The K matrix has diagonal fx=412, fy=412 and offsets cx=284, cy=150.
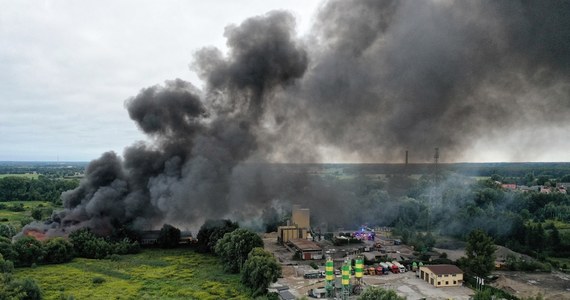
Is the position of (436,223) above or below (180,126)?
→ below

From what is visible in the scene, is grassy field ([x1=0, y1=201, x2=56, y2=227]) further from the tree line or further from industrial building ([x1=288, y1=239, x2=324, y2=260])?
industrial building ([x1=288, y1=239, x2=324, y2=260])

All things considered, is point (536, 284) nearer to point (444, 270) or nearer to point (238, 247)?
point (444, 270)

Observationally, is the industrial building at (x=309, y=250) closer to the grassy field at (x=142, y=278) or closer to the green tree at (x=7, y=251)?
the grassy field at (x=142, y=278)

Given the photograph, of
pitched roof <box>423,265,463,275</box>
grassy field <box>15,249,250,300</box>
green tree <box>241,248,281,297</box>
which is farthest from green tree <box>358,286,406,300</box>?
pitched roof <box>423,265,463,275</box>

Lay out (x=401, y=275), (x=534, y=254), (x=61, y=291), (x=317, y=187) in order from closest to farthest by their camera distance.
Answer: (x=61, y=291)
(x=401, y=275)
(x=534, y=254)
(x=317, y=187)

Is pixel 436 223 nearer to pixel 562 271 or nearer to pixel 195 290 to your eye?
pixel 562 271

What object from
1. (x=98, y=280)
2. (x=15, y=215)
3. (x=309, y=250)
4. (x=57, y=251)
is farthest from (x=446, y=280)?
(x=15, y=215)

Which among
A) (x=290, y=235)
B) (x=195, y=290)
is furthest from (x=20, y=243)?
(x=290, y=235)

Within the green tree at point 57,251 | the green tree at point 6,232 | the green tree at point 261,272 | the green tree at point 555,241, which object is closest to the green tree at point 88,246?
the green tree at point 57,251
